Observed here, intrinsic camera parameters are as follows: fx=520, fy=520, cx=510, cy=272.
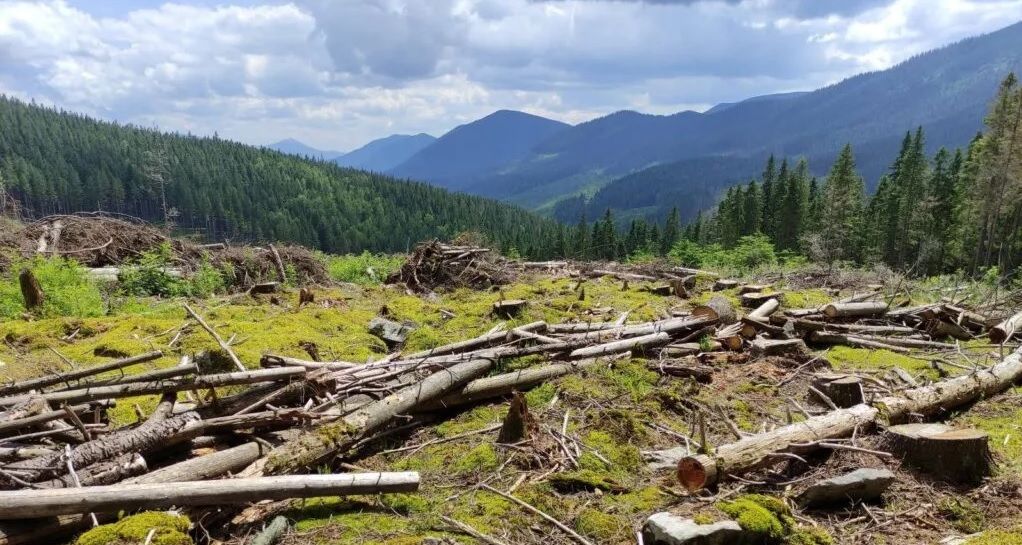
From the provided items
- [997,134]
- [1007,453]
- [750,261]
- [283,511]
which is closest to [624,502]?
[283,511]

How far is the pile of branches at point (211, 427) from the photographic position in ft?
11.7

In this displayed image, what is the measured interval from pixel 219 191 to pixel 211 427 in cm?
13321

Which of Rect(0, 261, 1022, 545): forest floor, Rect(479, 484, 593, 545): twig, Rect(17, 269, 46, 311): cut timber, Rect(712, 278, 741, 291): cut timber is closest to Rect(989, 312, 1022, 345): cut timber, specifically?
Rect(0, 261, 1022, 545): forest floor

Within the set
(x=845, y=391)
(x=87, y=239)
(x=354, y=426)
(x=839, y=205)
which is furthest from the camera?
(x=839, y=205)

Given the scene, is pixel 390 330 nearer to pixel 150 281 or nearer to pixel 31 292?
pixel 31 292

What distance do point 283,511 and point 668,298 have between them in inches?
415

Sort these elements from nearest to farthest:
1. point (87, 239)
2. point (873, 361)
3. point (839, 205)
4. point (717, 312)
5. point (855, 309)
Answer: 1. point (873, 361)
2. point (717, 312)
3. point (855, 309)
4. point (87, 239)
5. point (839, 205)

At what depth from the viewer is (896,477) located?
14.5 feet

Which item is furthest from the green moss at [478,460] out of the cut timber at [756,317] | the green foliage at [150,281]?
the green foliage at [150,281]

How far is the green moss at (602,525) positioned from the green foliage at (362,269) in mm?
13485

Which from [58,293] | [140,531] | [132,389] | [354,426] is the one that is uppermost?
[58,293]

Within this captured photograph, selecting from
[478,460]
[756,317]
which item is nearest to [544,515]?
[478,460]

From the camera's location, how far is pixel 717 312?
8.84m

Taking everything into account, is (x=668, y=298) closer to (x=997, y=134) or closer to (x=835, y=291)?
(x=835, y=291)
